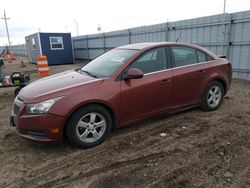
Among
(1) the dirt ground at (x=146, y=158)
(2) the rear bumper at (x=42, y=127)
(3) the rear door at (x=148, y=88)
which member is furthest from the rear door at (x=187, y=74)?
(2) the rear bumper at (x=42, y=127)

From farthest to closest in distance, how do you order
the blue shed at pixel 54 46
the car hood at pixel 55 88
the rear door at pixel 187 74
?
the blue shed at pixel 54 46 → the rear door at pixel 187 74 → the car hood at pixel 55 88

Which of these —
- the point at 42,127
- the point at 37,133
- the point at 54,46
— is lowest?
the point at 37,133

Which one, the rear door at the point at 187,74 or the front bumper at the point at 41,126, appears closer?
the front bumper at the point at 41,126

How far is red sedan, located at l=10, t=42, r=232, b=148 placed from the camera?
10.4 ft

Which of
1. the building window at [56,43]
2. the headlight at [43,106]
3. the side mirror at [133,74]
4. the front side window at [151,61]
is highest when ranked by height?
the building window at [56,43]

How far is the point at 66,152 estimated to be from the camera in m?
3.36

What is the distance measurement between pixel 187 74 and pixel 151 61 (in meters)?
0.82

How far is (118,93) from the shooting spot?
3.54 m

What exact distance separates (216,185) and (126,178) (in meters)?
1.05

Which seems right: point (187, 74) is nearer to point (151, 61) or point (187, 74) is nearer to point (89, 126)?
point (151, 61)

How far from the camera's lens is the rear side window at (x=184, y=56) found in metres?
4.32

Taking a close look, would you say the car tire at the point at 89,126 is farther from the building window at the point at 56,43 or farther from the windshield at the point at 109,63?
the building window at the point at 56,43

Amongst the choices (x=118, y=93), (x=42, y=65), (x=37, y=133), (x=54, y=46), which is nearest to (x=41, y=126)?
(x=37, y=133)

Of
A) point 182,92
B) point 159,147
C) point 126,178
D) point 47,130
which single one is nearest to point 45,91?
point 47,130
